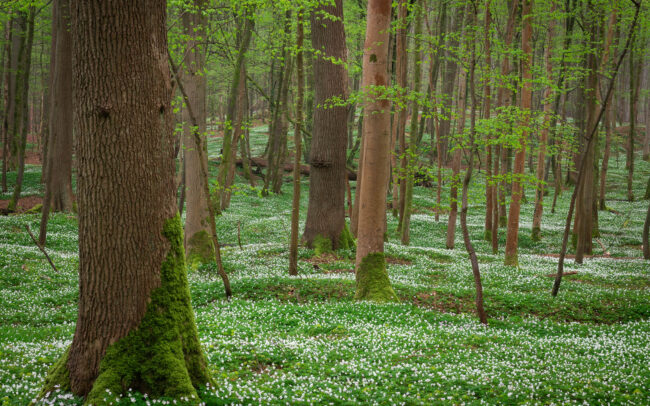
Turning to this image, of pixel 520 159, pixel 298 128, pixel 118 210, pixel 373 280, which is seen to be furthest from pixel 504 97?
pixel 118 210

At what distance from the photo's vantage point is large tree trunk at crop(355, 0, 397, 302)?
1125 cm

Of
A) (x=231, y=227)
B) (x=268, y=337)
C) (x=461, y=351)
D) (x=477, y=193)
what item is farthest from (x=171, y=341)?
(x=231, y=227)

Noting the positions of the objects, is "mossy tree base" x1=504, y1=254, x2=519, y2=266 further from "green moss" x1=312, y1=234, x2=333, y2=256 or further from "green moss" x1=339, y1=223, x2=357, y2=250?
"green moss" x1=312, y1=234, x2=333, y2=256

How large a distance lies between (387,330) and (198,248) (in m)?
9.11

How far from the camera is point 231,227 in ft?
85.7

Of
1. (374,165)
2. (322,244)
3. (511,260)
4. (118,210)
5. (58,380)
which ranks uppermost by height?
(374,165)

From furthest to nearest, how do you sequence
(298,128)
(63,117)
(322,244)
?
(63,117)
(322,244)
(298,128)

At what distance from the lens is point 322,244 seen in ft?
59.8

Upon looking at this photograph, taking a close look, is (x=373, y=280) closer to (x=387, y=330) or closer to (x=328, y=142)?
(x=387, y=330)

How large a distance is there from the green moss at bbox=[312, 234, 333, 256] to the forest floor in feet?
1.51

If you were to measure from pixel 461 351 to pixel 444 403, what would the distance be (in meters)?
2.38

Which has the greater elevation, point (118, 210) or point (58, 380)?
point (118, 210)

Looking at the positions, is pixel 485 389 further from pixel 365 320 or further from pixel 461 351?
pixel 365 320

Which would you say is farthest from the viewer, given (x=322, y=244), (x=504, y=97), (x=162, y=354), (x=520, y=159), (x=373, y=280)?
(x=504, y=97)
